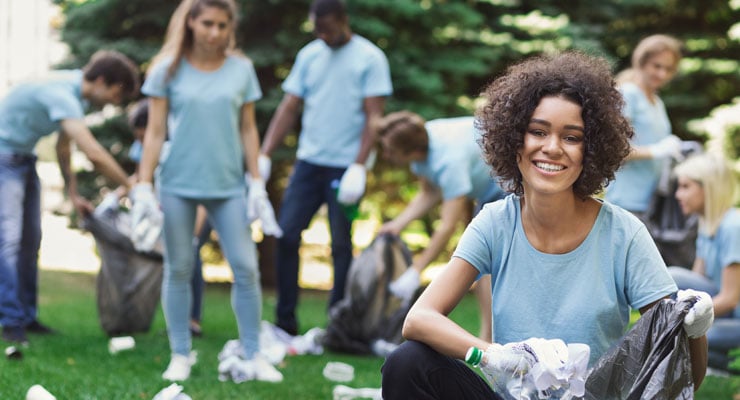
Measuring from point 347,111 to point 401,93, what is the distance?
11.7 feet

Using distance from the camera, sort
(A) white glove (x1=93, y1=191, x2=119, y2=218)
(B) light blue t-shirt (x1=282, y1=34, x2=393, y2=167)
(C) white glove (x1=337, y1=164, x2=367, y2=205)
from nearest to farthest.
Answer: (C) white glove (x1=337, y1=164, x2=367, y2=205) < (B) light blue t-shirt (x1=282, y1=34, x2=393, y2=167) < (A) white glove (x1=93, y1=191, x2=119, y2=218)

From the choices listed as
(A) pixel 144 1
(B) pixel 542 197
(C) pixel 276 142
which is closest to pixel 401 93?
(A) pixel 144 1

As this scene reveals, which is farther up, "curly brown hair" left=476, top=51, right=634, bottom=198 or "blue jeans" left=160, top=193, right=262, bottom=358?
"curly brown hair" left=476, top=51, right=634, bottom=198

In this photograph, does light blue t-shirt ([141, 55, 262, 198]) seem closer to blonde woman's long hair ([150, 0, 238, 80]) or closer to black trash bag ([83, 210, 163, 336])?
blonde woman's long hair ([150, 0, 238, 80])

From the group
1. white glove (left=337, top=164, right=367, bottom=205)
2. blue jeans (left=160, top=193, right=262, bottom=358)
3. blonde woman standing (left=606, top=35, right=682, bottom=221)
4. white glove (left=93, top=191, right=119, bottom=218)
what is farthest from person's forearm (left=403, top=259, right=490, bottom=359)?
white glove (left=93, top=191, right=119, bottom=218)

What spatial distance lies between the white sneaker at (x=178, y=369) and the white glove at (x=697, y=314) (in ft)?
8.09

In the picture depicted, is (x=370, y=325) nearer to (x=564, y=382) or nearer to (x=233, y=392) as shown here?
A: (x=233, y=392)

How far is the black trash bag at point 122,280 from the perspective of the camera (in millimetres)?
5566

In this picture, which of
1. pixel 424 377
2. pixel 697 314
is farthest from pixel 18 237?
pixel 697 314

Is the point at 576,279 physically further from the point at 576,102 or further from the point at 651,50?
the point at 651,50

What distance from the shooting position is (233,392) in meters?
3.84

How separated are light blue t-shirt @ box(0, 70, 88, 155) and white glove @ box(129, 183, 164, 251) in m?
1.00

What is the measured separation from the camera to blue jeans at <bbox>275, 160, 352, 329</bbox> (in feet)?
17.9

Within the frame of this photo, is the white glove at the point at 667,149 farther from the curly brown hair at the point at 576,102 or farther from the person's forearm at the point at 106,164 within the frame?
the curly brown hair at the point at 576,102
